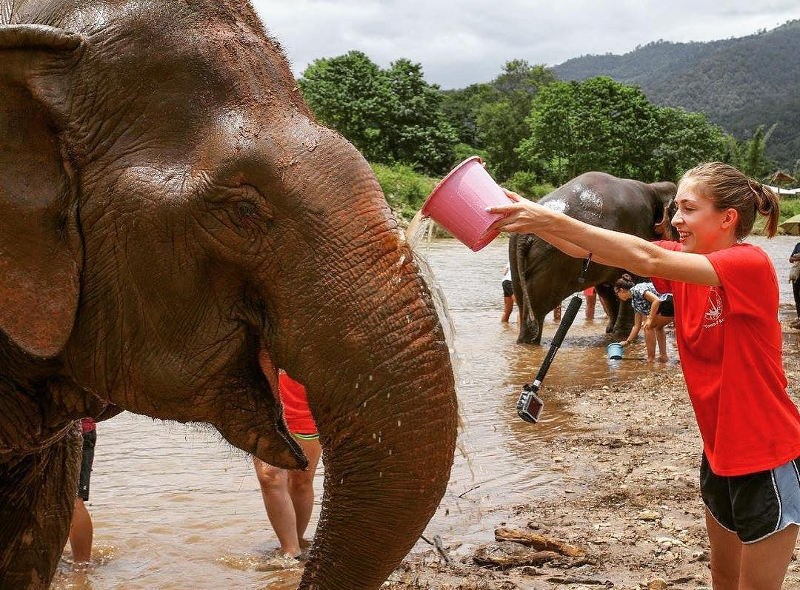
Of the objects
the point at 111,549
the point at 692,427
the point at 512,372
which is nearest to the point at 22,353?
the point at 111,549

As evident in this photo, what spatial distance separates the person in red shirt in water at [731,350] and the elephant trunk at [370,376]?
37.0 inches

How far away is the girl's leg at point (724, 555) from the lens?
3402 mm

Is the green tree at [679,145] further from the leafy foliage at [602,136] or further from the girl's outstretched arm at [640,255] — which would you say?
the girl's outstretched arm at [640,255]

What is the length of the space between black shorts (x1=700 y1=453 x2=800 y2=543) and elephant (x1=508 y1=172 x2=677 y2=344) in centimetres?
817

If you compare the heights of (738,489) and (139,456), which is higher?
(738,489)

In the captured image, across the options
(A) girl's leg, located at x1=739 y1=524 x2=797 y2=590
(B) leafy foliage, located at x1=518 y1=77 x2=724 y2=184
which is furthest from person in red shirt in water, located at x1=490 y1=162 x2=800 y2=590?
(B) leafy foliage, located at x1=518 y1=77 x2=724 y2=184

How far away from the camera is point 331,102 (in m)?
45.5

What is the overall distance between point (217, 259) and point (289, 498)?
119 inches

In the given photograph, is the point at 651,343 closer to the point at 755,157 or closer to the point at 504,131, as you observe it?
the point at 504,131

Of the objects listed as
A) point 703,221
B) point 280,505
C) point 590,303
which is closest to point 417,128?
point 590,303

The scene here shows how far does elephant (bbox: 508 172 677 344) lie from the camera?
11492 millimetres

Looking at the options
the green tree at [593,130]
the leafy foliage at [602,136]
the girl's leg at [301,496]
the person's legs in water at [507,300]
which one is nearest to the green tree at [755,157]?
the leafy foliage at [602,136]

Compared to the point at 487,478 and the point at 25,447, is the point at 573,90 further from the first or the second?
the point at 25,447

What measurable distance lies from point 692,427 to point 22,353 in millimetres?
6123
